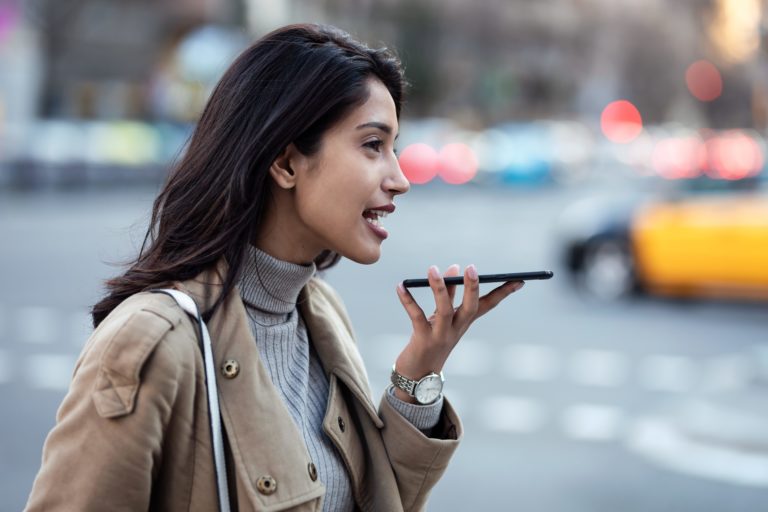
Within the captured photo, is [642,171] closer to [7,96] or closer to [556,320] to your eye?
[7,96]

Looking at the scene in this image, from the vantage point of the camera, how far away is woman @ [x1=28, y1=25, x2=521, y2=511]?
2.04 m

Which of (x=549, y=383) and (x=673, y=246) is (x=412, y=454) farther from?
(x=673, y=246)

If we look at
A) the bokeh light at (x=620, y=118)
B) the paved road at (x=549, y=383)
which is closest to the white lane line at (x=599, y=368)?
the paved road at (x=549, y=383)

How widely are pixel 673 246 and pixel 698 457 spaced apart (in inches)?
253

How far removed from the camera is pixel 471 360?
35.3 ft

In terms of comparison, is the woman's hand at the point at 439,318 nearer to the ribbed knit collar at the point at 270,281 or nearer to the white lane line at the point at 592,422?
the ribbed knit collar at the point at 270,281

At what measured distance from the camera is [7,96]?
44.1 metres

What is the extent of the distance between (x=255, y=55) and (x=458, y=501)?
498cm

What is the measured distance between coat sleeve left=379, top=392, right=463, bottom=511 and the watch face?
57 millimetres

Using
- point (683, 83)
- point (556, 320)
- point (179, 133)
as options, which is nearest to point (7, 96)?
point (179, 133)

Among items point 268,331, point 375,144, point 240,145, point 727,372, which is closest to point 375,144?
point 375,144

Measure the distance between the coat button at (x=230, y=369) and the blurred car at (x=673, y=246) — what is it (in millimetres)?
11893

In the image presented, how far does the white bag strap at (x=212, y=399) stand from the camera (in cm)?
209

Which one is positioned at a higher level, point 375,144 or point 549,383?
point 375,144
